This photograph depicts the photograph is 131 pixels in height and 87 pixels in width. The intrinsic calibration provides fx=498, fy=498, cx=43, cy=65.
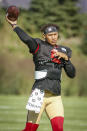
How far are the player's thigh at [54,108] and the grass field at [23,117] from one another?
129 inches

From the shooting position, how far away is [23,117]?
1134 cm

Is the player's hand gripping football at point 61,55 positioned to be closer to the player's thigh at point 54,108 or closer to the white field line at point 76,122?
the player's thigh at point 54,108

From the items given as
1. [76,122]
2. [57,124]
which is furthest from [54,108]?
[76,122]

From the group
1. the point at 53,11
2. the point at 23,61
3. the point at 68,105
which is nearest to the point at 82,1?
the point at 53,11

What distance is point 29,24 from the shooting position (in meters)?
30.6

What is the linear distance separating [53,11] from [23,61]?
40.2 feet

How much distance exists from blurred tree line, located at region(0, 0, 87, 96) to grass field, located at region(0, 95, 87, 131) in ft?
9.57

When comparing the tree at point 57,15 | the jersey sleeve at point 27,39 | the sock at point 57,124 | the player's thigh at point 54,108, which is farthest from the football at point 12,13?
the tree at point 57,15

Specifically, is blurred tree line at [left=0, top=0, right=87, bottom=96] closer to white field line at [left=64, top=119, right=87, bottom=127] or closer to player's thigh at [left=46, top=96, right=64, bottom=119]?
white field line at [left=64, top=119, right=87, bottom=127]

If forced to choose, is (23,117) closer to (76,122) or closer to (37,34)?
(76,122)

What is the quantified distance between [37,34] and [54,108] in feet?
76.5

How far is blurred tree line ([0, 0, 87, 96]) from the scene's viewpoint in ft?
58.9

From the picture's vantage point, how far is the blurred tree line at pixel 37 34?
17953 mm

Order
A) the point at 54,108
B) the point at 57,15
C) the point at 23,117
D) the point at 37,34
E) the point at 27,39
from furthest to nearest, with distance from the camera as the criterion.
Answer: the point at 57,15 → the point at 37,34 → the point at 23,117 → the point at 54,108 → the point at 27,39
